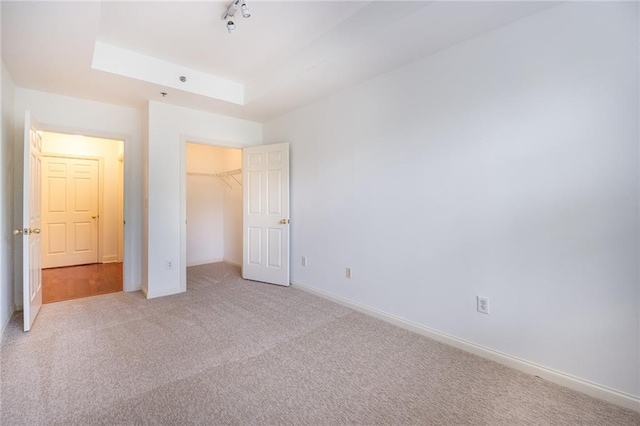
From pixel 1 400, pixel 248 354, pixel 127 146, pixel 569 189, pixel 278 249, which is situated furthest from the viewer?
pixel 278 249

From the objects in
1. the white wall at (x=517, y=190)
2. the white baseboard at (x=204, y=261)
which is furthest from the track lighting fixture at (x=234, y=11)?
the white baseboard at (x=204, y=261)

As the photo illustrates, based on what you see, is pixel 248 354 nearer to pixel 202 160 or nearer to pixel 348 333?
pixel 348 333

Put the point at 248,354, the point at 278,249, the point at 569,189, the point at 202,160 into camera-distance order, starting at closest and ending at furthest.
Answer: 1. the point at 569,189
2. the point at 248,354
3. the point at 278,249
4. the point at 202,160

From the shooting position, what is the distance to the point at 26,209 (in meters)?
2.58

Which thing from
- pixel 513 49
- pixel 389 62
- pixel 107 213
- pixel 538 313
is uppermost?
pixel 389 62

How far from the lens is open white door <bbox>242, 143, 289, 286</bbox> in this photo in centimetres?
414

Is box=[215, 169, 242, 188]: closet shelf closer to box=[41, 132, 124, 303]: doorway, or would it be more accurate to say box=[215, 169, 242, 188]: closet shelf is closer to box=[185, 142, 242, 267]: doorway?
box=[185, 142, 242, 267]: doorway

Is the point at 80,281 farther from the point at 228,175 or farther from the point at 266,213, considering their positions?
the point at 266,213

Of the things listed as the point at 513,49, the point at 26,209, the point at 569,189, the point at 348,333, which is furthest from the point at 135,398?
the point at 513,49

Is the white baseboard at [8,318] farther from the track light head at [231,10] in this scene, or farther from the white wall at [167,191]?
the track light head at [231,10]

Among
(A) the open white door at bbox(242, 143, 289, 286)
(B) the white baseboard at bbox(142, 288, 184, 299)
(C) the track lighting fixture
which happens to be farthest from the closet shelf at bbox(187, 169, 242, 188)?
(C) the track lighting fixture

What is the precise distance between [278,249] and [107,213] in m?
4.11

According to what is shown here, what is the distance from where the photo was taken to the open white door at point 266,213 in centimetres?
414

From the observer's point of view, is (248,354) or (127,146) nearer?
(248,354)
